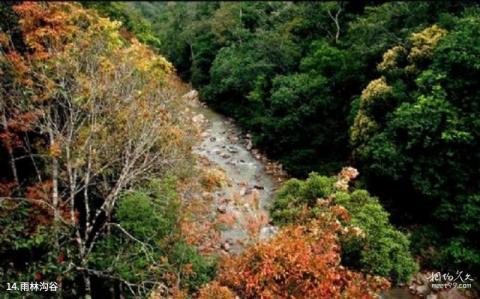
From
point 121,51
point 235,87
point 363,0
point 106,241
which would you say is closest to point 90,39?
point 121,51

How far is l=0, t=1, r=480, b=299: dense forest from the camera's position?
11836mm

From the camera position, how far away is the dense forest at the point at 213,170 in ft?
38.8

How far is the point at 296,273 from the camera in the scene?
1013cm

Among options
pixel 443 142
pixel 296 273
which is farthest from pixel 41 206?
pixel 443 142

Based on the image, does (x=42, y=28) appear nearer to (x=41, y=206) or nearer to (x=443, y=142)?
(x=41, y=206)

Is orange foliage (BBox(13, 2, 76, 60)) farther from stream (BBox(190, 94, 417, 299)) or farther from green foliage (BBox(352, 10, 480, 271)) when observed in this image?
green foliage (BBox(352, 10, 480, 271))

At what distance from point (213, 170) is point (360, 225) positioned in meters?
6.06

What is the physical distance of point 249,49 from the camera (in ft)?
105

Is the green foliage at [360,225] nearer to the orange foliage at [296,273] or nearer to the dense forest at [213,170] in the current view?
the dense forest at [213,170]

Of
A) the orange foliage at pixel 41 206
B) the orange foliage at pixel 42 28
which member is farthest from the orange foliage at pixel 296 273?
the orange foliage at pixel 42 28

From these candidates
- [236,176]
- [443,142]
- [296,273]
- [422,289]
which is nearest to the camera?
[296,273]

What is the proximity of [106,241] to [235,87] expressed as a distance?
1939 cm

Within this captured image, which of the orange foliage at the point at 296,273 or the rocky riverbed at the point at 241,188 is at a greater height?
the orange foliage at the point at 296,273

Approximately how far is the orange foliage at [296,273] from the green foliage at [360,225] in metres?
1.21
